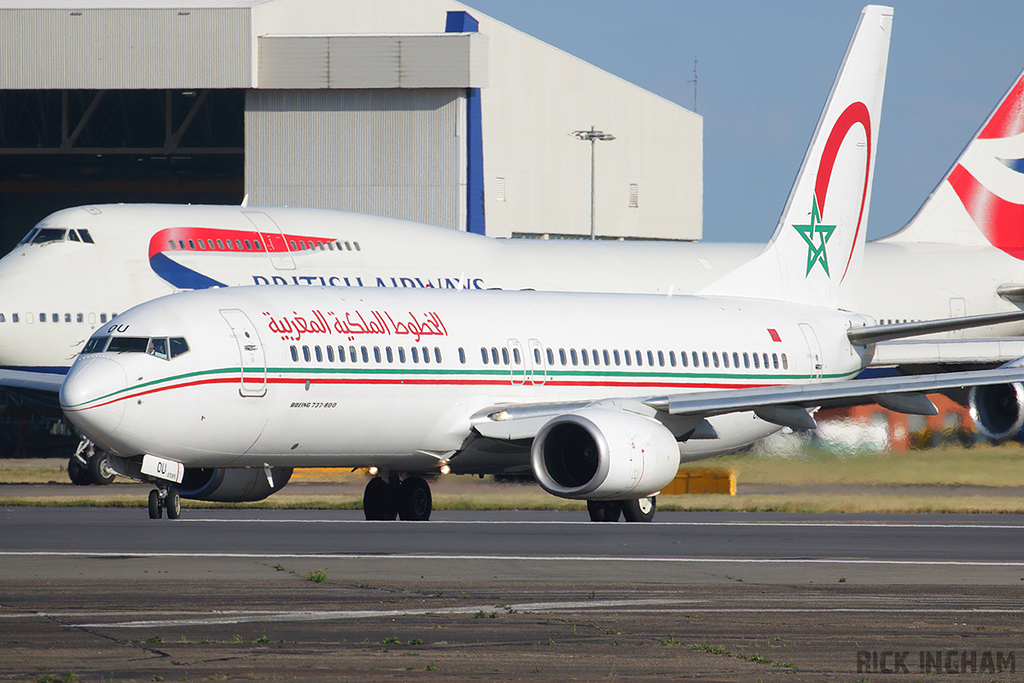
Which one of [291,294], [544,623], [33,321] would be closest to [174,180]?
[33,321]

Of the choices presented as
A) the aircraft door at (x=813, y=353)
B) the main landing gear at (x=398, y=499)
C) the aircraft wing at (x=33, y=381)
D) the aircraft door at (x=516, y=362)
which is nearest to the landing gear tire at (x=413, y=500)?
the main landing gear at (x=398, y=499)

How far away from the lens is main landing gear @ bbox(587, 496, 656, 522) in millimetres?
24641

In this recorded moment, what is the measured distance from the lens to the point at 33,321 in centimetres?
3288

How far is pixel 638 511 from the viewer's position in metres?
24.7

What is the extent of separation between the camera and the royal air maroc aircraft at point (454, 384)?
20.2 meters

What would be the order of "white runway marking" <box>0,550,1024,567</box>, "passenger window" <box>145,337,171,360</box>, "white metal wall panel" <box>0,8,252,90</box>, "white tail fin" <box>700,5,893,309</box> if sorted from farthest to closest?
"white metal wall panel" <box>0,8,252,90</box>, "white tail fin" <box>700,5,893,309</box>, "passenger window" <box>145,337,171,360</box>, "white runway marking" <box>0,550,1024,567</box>

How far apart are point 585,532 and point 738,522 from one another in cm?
434

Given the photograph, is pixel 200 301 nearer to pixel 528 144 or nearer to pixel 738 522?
pixel 738 522

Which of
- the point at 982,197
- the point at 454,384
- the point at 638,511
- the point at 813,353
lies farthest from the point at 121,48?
the point at 638,511

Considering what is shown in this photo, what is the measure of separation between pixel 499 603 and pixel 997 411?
18.6 meters

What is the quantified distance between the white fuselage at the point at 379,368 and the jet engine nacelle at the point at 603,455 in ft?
4.99

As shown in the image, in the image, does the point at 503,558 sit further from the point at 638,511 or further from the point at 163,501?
the point at 638,511

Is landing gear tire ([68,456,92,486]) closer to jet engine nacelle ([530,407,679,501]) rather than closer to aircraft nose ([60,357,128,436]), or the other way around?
aircraft nose ([60,357,128,436])

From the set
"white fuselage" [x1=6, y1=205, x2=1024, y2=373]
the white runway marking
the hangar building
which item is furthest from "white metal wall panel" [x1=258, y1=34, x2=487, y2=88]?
the white runway marking
